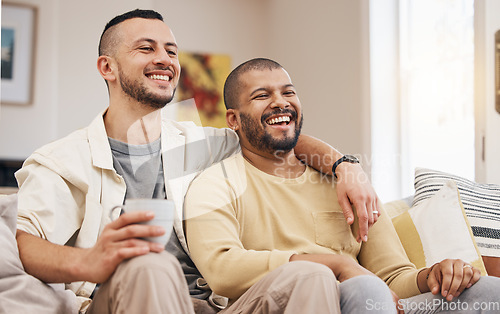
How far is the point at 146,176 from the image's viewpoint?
1.61 meters

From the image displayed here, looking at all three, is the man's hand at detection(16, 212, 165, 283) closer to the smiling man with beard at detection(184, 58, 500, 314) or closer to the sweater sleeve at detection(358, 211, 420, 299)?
the smiling man with beard at detection(184, 58, 500, 314)

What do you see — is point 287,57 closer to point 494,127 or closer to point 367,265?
point 494,127

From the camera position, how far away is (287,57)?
4734 mm

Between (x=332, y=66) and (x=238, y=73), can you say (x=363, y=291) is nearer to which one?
(x=238, y=73)

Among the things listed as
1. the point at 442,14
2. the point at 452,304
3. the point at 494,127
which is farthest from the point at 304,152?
the point at 442,14

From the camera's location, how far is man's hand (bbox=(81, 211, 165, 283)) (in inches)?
39.3

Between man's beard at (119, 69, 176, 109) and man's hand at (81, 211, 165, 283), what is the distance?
70 cm

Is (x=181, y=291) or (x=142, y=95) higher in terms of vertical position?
(x=142, y=95)

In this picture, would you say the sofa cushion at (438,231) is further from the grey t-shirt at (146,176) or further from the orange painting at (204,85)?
the orange painting at (204,85)

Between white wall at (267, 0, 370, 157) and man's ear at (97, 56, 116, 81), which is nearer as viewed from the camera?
man's ear at (97, 56, 116, 81)

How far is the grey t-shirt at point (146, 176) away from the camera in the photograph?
1.54 m

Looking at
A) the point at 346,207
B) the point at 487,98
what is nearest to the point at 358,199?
the point at 346,207

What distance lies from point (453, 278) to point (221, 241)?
1.88 feet

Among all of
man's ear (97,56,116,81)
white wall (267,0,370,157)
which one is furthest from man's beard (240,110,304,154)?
white wall (267,0,370,157)
